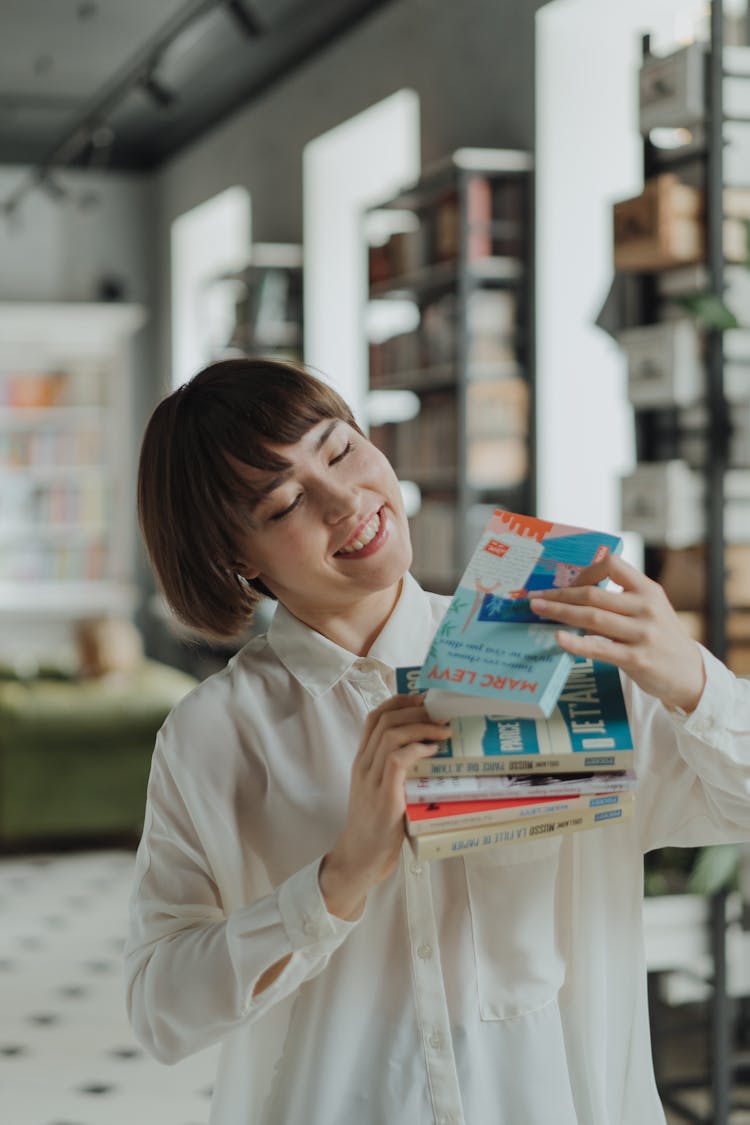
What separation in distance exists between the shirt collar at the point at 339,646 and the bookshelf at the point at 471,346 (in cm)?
379

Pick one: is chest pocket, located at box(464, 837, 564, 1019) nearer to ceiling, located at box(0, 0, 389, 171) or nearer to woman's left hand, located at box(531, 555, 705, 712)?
woman's left hand, located at box(531, 555, 705, 712)

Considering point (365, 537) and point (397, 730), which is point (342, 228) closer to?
point (365, 537)

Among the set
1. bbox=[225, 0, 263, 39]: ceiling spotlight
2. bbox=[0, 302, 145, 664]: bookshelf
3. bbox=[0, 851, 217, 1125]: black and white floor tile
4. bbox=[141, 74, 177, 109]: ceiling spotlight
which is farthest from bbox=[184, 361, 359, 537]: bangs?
bbox=[0, 302, 145, 664]: bookshelf

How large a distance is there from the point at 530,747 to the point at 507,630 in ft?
0.29

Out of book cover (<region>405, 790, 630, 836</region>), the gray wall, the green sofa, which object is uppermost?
the gray wall

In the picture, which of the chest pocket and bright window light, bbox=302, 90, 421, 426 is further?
bright window light, bbox=302, 90, 421, 426

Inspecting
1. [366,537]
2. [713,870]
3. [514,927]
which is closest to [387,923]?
Result: [514,927]

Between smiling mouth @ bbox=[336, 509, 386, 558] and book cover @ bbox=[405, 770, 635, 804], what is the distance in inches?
9.9

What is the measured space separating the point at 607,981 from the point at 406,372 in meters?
4.51

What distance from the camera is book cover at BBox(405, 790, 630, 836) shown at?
1.04 m

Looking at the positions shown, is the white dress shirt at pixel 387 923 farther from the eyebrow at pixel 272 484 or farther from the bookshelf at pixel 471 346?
the bookshelf at pixel 471 346

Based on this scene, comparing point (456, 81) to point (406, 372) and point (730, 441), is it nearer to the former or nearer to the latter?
point (406, 372)

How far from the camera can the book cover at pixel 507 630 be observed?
3.34ft

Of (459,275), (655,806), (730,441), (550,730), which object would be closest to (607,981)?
(655,806)
